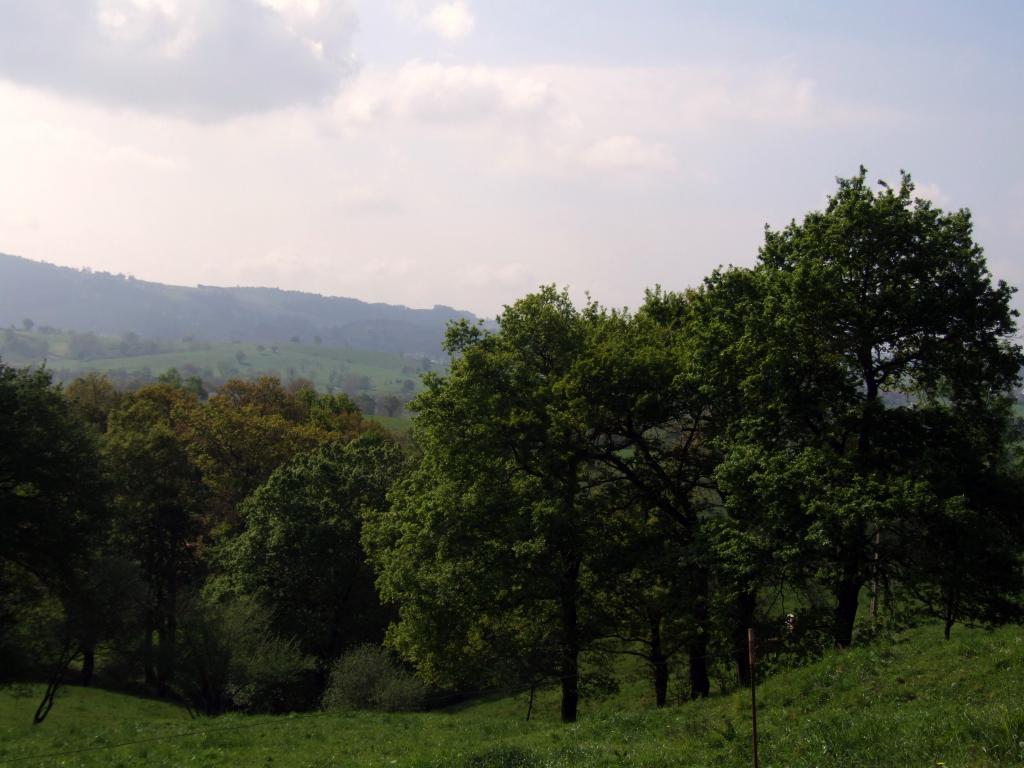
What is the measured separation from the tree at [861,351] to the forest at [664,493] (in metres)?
0.09

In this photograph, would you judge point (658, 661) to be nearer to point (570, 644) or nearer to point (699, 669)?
point (699, 669)

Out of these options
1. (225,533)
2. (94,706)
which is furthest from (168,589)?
(94,706)

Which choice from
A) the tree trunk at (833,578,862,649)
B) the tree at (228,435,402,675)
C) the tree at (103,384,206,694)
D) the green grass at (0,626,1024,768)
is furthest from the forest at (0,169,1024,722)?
the tree at (103,384,206,694)

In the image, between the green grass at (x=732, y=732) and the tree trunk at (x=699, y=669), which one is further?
the tree trunk at (x=699, y=669)

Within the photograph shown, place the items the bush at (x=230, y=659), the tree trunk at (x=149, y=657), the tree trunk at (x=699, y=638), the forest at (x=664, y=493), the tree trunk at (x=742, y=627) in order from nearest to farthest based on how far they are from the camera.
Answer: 1. the forest at (x=664, y=493)
2. the tree trunk at (x=742, y=627)
3. the tree trunk at (x=699, y=638)
4. the bush at (x=230, y=659)
5. the tree trunk at (x=149, y=657)

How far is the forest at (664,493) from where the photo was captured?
77.7 ft

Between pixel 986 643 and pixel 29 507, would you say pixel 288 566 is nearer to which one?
pixel 29 507

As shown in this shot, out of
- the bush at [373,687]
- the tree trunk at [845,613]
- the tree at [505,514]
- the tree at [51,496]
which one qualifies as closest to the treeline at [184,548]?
the tree at [51,496]

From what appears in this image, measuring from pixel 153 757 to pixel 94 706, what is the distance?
92.3ft

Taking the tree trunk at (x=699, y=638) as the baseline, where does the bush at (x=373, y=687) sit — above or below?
below

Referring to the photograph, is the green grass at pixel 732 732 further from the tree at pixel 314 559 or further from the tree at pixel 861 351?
the tree at pixel 314 559

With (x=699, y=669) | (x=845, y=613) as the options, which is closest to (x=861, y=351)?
(x=845, y=613)

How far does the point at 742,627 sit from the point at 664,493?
6014 millimetres

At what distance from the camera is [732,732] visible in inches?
711
